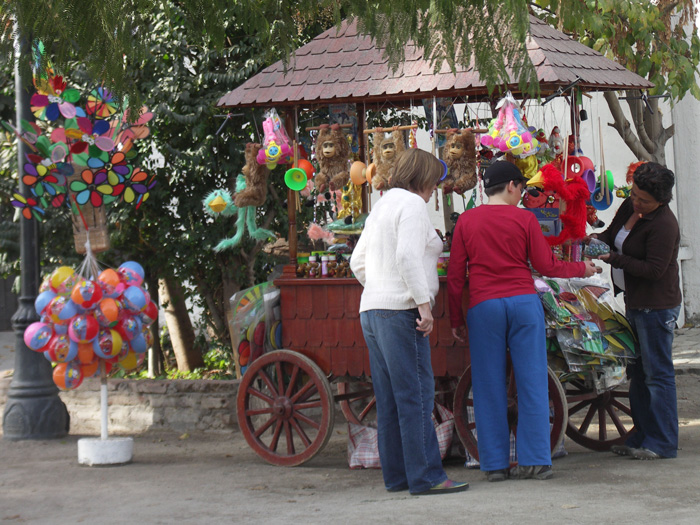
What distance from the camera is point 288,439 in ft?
18.2

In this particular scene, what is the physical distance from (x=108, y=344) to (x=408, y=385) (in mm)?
2199

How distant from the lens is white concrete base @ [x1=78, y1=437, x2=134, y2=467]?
5738 mm

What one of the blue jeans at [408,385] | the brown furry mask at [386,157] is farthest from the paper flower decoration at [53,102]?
the blue jeans at [408,385]

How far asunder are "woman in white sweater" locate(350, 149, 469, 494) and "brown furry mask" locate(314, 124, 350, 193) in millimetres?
1126

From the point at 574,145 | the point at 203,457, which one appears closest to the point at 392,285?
the point at 574,145

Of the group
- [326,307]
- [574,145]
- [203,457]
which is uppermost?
[574,145]

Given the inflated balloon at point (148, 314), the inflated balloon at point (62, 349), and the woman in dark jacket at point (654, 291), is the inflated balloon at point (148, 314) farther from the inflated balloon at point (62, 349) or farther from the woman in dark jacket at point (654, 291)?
the woman in dark jacket at point (654, 291)

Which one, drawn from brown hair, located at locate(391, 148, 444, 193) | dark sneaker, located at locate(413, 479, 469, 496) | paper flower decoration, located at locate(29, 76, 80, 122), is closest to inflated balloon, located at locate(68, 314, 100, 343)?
paper flower decoration, located at locate(29, 76, 80, 122)

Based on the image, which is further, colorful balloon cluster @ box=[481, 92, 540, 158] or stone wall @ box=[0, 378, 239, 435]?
stone wall @ box=[0, 378, 239, 435]

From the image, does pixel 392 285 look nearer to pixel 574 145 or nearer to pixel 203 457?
pixel 574 145

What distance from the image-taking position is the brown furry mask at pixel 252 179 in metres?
5.95

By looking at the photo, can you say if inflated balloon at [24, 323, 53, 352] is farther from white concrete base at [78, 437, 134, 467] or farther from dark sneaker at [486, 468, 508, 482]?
dark sneaker at [486, 468, 508, 482]

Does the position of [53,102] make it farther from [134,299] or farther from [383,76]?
[383,76]

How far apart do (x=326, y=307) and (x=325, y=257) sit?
1.09ft
